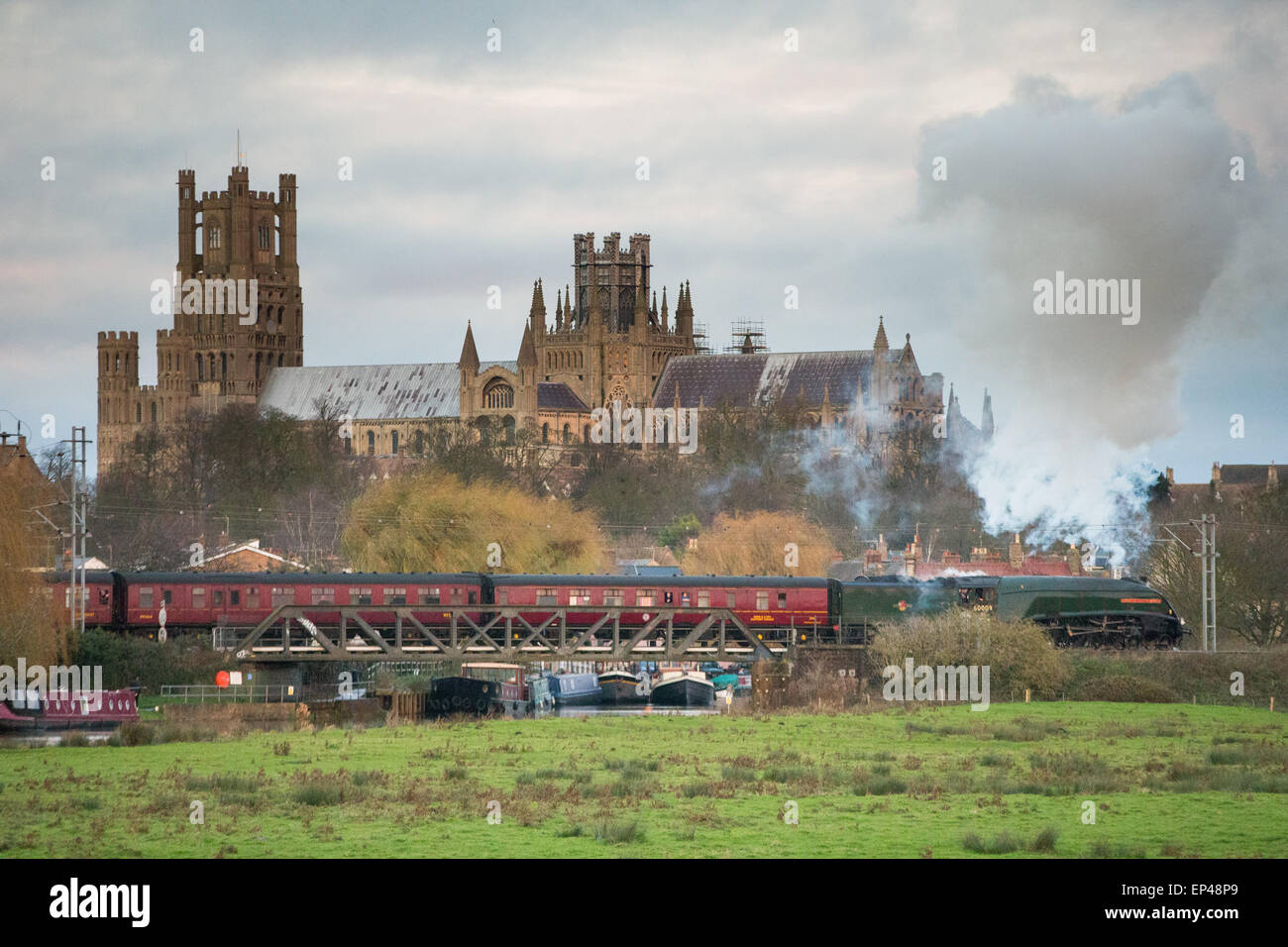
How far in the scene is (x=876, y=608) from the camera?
2601 inches

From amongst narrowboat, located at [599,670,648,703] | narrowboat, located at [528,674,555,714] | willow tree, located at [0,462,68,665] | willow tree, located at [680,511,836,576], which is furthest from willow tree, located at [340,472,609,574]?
willow tree, located at [0,462,68,665]

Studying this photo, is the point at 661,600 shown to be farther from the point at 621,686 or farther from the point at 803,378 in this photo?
the point at 803,378

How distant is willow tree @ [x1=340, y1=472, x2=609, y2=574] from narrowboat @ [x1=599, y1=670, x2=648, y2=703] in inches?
676

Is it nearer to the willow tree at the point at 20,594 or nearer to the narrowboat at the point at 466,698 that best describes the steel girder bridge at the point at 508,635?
the narrowboat at the point at 466,698

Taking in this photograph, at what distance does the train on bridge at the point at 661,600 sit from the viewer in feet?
210

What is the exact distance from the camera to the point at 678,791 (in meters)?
34.6

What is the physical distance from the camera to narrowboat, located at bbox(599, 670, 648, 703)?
6644cm

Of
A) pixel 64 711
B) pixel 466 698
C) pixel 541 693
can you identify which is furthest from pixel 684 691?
pixel 64 711

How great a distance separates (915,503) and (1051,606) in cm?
4280

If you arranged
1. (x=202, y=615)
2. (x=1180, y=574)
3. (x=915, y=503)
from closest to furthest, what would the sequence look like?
(x=202, y=615) → (x=1180, y=574) → (x=915, y=503)
